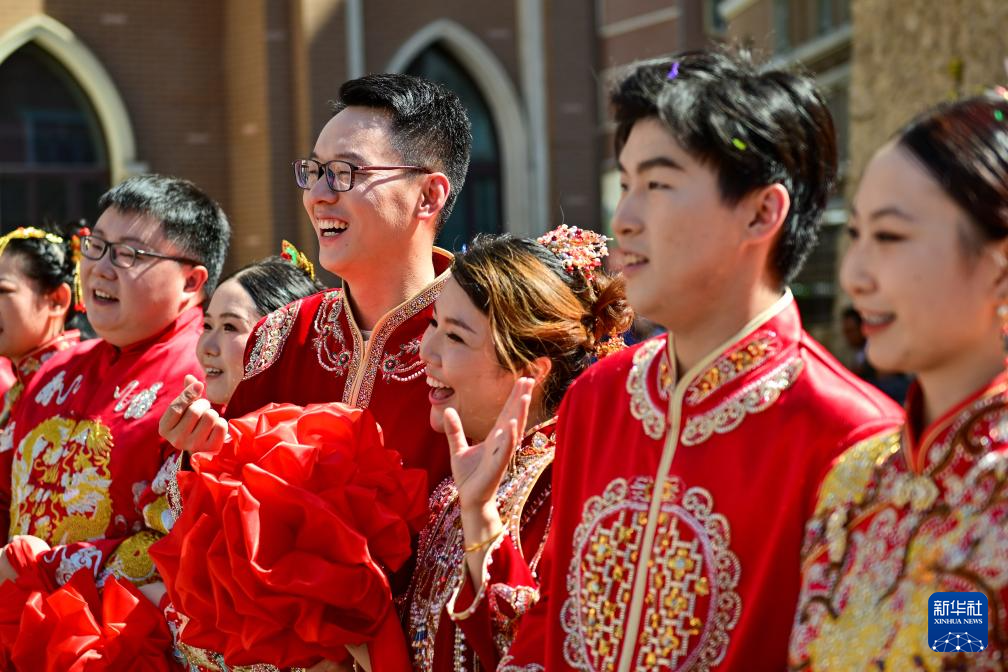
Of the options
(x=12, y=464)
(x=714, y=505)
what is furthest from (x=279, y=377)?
(x=714, y=505)

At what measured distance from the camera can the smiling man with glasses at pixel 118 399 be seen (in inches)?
136

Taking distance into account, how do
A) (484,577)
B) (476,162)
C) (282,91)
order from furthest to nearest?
(476,162) → (282,91) → (484,577)

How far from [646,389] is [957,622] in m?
0.67

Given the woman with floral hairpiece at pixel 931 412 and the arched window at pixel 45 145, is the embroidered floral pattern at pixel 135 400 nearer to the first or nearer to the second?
the woman with floral hairpiece at pixel 931 412

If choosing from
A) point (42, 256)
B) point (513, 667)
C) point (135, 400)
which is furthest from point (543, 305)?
point (42, 256)

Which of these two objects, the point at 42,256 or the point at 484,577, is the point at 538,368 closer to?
the point at 484,577

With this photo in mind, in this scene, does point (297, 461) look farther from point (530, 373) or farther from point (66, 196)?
point (66, 196)

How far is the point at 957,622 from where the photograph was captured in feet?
5.52

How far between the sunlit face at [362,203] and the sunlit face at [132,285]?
0.82 meters

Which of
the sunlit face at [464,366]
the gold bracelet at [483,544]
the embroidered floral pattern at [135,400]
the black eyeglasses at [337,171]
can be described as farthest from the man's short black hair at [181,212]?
the gold bracelet at [483,544]

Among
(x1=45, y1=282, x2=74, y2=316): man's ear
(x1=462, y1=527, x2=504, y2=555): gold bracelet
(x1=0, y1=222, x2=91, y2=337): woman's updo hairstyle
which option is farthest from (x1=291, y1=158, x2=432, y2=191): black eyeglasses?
(x1=45, y1=282, x2=74, y2=316): man's ear

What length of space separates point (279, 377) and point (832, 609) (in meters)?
1.72

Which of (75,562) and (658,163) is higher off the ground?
(658,163)

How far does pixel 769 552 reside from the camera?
1.97 m
